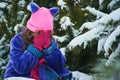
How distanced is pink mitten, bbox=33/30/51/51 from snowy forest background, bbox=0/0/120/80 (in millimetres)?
376

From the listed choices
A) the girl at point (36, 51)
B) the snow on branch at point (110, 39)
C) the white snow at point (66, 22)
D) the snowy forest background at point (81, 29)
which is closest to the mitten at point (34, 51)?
the girl at point (36, 51)

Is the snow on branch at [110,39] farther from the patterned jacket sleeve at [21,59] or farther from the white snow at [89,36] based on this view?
the patterned jacket sleeve at [21,59]

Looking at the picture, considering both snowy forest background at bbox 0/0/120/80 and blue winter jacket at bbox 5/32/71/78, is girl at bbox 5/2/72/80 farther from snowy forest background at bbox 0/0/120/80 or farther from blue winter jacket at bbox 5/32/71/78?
snowy forest background at bbox 0/0/120/80

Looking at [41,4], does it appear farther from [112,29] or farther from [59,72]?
[59,72]

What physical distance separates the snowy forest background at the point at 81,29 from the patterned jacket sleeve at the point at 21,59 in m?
0.43

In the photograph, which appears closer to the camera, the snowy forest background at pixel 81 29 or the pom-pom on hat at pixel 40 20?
the pom-pom on hat at pixel 40 20

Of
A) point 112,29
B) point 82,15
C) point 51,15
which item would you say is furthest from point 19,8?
point 51,15

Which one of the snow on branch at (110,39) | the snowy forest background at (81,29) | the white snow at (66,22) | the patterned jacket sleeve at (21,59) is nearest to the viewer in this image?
the patterned jacket sleeve at (21,59)

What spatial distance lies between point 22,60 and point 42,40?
19 cm

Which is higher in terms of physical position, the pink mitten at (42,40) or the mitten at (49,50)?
the pink mitten at (42,40)

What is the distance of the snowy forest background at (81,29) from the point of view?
8.59 ft

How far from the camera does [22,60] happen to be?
1920mm

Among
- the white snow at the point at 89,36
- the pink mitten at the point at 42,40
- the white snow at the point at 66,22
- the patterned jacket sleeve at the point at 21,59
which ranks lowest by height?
the patterned jacket sleeve at the point at 21,59

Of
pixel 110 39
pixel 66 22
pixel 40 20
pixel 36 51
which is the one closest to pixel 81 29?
pixel 66 22
